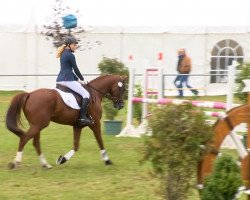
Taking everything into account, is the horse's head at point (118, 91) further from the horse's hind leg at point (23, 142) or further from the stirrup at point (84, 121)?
the horse's hind leg at point (23, 142)

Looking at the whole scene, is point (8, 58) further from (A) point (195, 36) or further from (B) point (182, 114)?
(B) point (182, 114)

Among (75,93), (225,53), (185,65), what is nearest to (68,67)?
(75,93)

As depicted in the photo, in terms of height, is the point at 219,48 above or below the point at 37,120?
above

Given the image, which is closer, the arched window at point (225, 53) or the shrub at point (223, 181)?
the shrub at point (223, 181)

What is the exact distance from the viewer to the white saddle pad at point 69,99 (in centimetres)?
1055

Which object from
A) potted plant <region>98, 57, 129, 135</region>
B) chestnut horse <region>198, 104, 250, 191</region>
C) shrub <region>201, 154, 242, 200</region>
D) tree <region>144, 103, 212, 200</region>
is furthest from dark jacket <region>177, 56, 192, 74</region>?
shrub <region>201, 154, 242, 200</region>

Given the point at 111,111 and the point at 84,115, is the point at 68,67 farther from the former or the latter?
the point at 111,111

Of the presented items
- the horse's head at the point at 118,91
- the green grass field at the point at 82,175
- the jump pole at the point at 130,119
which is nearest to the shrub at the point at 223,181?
the green grass field at the point at 82,175

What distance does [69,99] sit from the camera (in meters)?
10.6

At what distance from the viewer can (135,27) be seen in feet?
87.1

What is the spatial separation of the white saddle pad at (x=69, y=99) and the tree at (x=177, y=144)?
411 cm

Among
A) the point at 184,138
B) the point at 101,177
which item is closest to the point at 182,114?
the point at 184,138

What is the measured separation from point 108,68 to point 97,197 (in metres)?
8.86

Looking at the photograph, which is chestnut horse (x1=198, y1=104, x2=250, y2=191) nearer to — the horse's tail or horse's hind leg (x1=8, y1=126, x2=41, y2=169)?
horse's hind leg (x1=8, y1=126, x2=41, y2=169)
